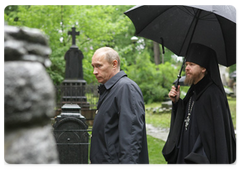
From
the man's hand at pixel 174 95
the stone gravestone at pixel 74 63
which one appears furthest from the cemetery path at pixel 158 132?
the man's hand at pixel 174 95

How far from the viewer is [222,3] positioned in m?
3.80

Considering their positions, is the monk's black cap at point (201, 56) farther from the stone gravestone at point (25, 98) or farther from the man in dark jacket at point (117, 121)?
the stone gravestone at point (25, 98)

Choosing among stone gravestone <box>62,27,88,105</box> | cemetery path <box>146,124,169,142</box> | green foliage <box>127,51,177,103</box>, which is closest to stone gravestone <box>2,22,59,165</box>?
cemetery path <box>146,124,169,142</box>

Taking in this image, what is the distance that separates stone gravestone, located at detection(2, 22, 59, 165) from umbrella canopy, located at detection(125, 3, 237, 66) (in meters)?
3.39

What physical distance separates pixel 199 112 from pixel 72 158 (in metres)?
3.59

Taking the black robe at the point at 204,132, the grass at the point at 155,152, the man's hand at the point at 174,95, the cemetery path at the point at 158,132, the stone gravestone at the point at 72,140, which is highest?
the man's hand at the point at 174,95

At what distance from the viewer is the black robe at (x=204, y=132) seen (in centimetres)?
348

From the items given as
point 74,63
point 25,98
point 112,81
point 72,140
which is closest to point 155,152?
point 72,140

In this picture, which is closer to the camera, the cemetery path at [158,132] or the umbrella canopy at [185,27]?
the umbrella canopy at [185,27]

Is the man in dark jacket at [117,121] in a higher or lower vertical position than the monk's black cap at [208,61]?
lower

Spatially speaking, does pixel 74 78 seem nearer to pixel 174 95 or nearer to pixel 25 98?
pixel 174 95

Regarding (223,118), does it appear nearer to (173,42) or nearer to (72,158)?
(173,42)

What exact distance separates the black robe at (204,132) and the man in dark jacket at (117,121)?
2.93 ft

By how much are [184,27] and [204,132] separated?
70.3 inches
